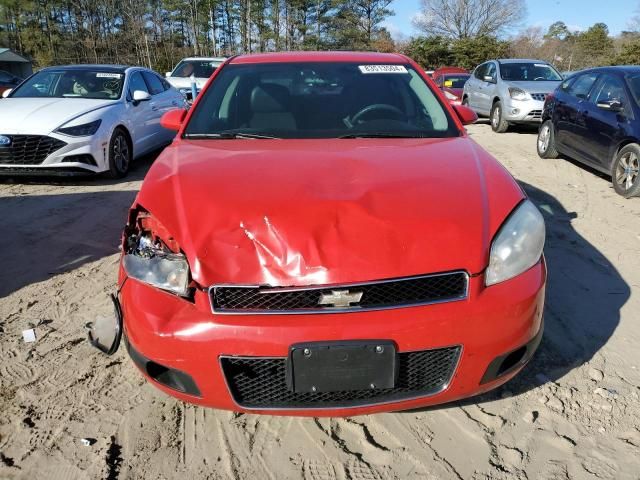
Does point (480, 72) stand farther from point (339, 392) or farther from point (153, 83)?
point (339, 392)

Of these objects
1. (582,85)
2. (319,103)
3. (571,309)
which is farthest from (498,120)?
(319,103)

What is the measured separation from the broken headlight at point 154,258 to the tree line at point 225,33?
41.6 meters

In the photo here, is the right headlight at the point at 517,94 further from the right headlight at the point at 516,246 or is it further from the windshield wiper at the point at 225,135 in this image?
the right headlight at the point at 516,246

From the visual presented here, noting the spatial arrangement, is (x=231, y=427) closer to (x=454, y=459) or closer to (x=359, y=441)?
(x=359, y=441)

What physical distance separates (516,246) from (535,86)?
402 inches

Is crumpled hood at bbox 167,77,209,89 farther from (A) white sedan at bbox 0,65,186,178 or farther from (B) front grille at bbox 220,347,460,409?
(B) front grille at bbox 220,347,460,409

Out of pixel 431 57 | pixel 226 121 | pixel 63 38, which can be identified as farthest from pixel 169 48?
pixel 226 121

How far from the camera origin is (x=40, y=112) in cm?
629

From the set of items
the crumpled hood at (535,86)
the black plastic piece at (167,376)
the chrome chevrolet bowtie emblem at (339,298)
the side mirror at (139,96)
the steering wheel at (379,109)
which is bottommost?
the black plastic piece at (167,376)

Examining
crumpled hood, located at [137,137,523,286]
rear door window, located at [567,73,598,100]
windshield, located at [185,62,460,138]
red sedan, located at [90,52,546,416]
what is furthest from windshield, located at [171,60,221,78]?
red sedan, located at [90,52,546,416]

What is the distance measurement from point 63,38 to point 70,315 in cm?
5212

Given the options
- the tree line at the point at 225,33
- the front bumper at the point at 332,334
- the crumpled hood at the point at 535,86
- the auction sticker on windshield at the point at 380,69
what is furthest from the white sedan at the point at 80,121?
the tree line at the point at 225,33

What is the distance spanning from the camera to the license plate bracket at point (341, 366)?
178cm

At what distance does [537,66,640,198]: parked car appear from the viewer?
19.5 feet
